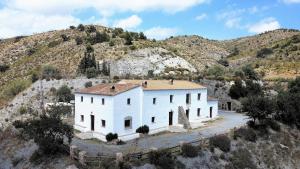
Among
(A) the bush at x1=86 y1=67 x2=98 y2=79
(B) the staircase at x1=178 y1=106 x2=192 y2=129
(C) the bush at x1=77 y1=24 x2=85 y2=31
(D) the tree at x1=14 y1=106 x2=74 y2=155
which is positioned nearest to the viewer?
(D) the tree at x1=14 y1=106 x2=74 y2=155

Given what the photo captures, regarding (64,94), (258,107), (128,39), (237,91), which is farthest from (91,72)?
(258,107)

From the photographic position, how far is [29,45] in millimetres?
115500

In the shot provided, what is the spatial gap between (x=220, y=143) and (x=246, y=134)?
6006 mm

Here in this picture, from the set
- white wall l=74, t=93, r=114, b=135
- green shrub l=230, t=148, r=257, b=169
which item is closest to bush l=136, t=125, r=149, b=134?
white wall l=74, t=93, r=114, b=135

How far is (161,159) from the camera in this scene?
31.5 m

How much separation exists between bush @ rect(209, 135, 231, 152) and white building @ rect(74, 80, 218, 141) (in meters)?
7.79

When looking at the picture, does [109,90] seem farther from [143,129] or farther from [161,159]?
[161,159]

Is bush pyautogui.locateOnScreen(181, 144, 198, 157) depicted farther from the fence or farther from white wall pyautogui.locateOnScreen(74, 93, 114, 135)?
white wall pyautogui.locateOnScreen(74, 93, 114, 135)

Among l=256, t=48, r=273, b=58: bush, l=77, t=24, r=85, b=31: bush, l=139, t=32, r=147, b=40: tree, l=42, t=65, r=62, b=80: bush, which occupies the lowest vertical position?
l=42, t=65, r=62, b=80: bush

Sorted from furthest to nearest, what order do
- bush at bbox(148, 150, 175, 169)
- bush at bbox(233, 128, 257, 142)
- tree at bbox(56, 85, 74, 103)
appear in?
tree at bbox(56, 85, 74, 103) < bush at bbox(233, 128, 257, 142) < bush at bbox(148, 150, 175, 169)

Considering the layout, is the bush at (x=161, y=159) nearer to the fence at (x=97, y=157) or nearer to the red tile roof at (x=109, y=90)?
the fence at (x=97, y=157)

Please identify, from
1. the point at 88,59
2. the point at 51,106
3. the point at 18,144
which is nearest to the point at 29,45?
the point at 88,59

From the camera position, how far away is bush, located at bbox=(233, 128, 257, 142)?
42.2 metres

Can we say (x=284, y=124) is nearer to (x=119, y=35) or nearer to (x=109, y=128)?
(x=109, y=128)
